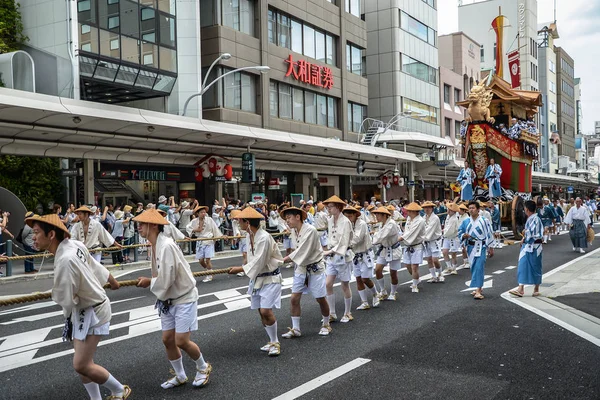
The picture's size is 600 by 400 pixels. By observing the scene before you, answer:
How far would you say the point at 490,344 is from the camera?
7.45m

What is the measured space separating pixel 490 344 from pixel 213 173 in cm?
1925

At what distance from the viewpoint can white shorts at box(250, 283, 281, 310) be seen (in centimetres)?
712

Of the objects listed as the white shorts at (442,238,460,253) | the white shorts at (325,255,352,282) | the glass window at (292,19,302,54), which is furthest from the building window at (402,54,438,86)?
the white shorts at (325,255,352,282)

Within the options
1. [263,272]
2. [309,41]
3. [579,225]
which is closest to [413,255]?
[263,272]

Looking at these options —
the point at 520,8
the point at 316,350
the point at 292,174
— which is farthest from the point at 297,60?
the point at 520,8

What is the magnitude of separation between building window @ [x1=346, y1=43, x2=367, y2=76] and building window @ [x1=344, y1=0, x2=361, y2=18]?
91.5 inches

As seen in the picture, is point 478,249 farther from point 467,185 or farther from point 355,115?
point 355,115

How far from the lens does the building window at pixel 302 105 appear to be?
31.2m

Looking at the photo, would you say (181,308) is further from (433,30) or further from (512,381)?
(433,30)

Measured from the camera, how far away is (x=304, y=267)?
808 centimetres

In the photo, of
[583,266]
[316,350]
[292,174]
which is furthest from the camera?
[292,174]

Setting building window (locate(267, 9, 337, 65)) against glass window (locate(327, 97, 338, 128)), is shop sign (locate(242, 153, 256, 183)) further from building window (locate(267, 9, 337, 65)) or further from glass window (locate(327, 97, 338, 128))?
glass window (locate(327, 97, 338, 128))

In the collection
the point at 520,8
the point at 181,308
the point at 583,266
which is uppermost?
the point at 520,8

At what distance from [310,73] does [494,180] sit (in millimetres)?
15254
